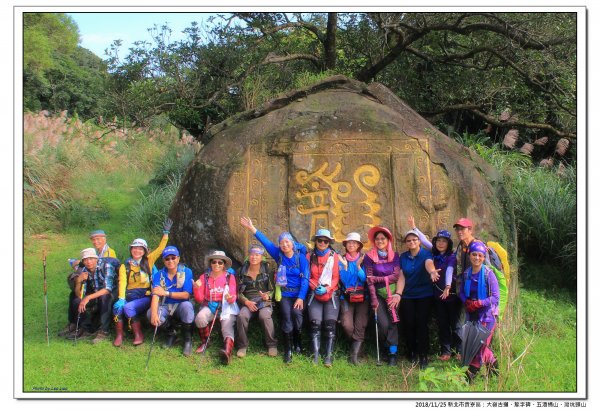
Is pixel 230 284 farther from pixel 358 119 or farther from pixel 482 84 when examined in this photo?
pixel 482 84

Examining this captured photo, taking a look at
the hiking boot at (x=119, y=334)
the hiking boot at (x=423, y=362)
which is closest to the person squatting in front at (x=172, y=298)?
the hiking boot at (x=119, y=334)

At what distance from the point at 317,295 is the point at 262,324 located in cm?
62

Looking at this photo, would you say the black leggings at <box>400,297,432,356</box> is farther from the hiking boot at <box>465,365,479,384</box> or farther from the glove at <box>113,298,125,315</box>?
the glove at <box>113,298,125,315</box>

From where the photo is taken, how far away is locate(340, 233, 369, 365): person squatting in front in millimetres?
5684

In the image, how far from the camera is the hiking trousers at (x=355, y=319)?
226 inches

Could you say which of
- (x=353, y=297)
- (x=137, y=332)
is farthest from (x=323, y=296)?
(x=137, y=332)

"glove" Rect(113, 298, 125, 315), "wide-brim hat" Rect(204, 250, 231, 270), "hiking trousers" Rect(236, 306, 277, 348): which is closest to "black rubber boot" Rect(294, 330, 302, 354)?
"hiking trousers" Rect(236, 306, 277, 348)

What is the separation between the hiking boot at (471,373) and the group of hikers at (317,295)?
0.45 meters

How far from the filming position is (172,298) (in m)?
5.84

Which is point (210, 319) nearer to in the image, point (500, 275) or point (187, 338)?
point (187, 338)

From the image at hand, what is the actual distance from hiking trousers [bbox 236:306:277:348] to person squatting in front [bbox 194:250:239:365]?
0.24 feet

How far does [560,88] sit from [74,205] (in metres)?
7.80

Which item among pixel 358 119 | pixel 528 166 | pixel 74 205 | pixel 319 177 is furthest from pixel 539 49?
pixel 74 205

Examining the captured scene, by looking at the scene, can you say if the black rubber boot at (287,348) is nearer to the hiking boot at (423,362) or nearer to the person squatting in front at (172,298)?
the person squatting in front at (172,298)
